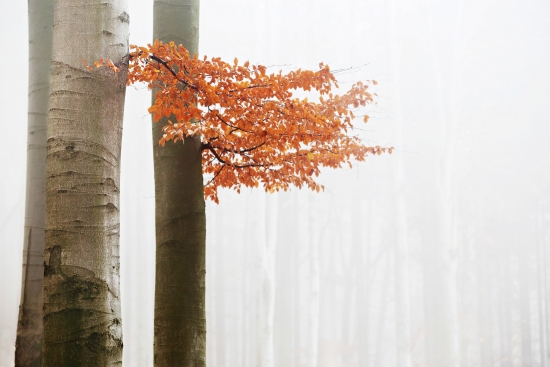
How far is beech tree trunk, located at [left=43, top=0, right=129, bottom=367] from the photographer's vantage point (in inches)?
78.6

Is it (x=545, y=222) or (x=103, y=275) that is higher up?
(x=545, y=222)

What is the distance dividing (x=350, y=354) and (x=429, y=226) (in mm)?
5848

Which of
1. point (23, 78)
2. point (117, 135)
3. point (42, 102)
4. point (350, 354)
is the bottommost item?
point (350, 354)

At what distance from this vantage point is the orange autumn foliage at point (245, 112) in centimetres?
304

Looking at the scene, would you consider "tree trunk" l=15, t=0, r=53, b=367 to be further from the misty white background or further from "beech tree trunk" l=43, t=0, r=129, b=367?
the misty white background

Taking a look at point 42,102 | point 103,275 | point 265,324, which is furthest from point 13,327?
point 103,275

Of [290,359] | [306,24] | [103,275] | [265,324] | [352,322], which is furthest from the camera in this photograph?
[352,322]

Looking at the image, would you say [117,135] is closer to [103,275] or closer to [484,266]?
[103,275]

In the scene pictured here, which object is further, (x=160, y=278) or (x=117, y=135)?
(x=160, y=278)

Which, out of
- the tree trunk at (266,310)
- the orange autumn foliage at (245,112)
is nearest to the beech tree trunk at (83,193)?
the orange autumn foliage at (245,112)

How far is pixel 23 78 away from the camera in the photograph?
76.4 ft

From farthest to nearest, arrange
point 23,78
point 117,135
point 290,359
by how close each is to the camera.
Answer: point 23,78, point 290,359, point 117,135

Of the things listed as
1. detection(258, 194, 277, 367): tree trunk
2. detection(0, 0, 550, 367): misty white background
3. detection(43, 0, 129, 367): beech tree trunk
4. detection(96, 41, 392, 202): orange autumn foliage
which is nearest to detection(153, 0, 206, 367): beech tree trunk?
detection(96, 41, 392, 202): orange autumn foliage

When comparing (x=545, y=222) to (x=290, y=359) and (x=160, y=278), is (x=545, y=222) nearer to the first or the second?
(x=290, y=359)
